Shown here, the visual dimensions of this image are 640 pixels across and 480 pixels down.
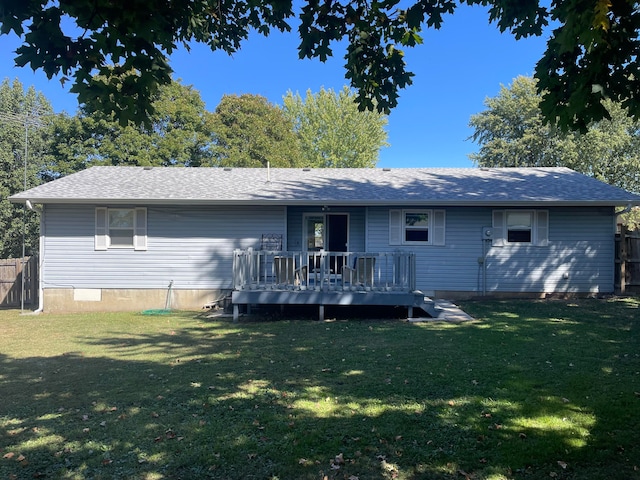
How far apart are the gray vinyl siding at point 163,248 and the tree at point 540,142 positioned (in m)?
20.3

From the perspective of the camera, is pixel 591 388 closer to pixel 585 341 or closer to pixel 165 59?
pixel 585 341

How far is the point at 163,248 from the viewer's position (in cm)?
1156

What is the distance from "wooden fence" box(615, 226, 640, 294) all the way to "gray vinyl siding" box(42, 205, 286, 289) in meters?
9.19

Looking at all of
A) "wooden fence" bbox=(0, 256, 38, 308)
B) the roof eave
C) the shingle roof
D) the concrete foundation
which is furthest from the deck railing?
"wooden fence" bbox=(0, 256, 38, 308)

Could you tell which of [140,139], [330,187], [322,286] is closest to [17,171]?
[140,139]

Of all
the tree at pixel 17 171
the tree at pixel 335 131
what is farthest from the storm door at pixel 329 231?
the tree at pixel 335 131

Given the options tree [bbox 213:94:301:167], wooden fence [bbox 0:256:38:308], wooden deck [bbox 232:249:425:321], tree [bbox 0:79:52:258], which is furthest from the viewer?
tree [bbox 213:94:301:167]

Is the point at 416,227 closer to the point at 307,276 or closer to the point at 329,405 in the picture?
the point at 307,276

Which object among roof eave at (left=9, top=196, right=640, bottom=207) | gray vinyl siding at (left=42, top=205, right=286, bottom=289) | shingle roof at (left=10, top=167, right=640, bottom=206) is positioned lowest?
gray vinyl siding at (left=42, top=205, right=286, bottom=289)

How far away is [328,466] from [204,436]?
118cm

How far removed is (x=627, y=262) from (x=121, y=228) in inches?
551

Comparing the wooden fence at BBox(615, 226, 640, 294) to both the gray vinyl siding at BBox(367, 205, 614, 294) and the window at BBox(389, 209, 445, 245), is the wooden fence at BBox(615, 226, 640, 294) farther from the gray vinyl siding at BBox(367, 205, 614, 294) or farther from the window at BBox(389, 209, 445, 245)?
the window at BBox(389, 209, 445, 245)

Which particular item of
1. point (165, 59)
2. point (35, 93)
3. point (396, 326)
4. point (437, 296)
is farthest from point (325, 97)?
point (165, 59)

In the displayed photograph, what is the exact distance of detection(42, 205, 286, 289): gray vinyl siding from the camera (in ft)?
37.7
